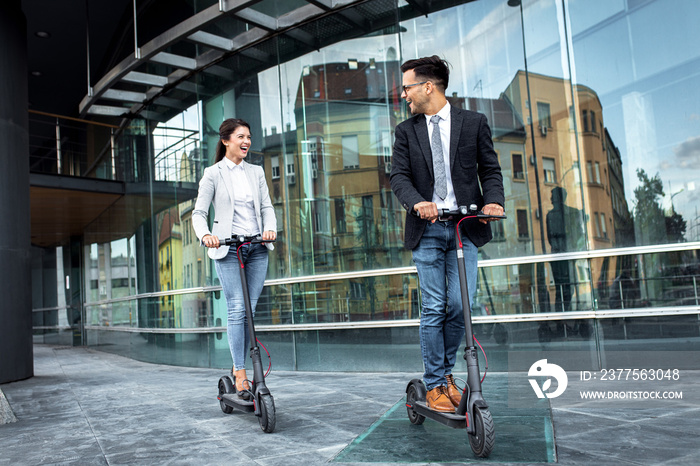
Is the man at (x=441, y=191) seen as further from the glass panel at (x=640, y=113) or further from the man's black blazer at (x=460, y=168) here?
the glass panel at (x=640, y=113)

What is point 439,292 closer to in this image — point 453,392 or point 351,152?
point 453,392

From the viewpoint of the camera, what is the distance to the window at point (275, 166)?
6855mm

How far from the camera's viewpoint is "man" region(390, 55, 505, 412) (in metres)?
2.83

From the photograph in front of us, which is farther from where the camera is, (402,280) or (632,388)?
(402,280)

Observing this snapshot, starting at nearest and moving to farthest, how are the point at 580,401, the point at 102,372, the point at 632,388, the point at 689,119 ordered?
the point at 580,401 < the point at 632,388 < the point at 689,119 < the point at 102,372

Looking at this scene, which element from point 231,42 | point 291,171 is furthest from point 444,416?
point 231,42

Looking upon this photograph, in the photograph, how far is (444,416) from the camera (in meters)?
2.55

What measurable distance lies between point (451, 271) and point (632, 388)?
6.50 ft

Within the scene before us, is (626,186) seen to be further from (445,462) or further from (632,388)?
(445,462)

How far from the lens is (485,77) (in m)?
5.58

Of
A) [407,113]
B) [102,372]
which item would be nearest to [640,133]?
[407,113]

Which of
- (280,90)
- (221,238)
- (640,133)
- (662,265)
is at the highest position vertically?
(280,90)

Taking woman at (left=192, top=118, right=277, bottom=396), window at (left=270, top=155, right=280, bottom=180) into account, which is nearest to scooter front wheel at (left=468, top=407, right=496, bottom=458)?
woman at (left=192, top=118, right=277, bottom=396)

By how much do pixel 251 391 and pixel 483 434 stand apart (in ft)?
5.42
